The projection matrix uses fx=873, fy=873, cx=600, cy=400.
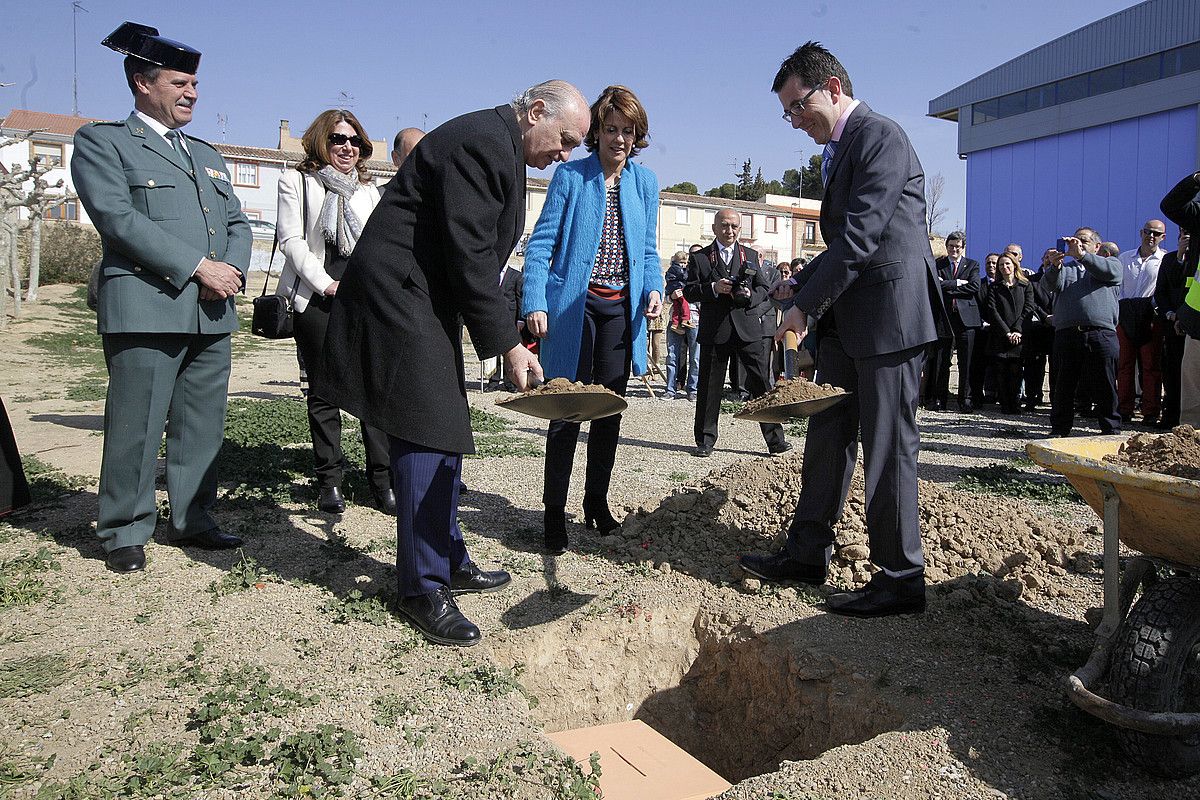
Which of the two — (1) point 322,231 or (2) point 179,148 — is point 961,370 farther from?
(2) point 179,148

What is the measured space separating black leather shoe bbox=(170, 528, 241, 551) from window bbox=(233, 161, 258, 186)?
54.8m

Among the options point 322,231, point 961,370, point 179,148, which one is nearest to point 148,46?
point 179,148

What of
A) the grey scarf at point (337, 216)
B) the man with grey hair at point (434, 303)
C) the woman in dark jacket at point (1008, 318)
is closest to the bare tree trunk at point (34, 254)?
the grey scarf at point (337, 216)

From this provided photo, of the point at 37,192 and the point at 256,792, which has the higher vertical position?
the point at 37,192

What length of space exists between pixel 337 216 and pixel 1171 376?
356 inches

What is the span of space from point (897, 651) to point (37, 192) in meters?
27.1

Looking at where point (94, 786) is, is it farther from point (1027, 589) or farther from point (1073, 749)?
point (1027, 589)

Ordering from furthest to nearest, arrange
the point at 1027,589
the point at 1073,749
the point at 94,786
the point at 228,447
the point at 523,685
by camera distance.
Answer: the point at 228,447 → the point at 1027,589 → the point at 523,685 → the point at 1073,749 → the point at 94,786

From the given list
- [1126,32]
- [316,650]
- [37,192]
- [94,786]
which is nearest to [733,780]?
[316,650]

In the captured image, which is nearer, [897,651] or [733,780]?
[897,651]

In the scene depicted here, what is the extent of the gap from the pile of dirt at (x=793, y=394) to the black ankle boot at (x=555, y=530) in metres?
1.44

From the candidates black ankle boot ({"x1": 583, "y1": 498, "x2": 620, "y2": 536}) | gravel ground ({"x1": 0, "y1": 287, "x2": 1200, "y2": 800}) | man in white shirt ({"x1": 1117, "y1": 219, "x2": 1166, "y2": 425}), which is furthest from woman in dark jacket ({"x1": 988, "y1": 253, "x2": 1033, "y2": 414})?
black ankle boot ({"x1": 583, "y1": 498, "x2": 620, "y2": 536})

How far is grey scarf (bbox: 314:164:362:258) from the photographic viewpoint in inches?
192

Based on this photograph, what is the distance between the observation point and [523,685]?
3361 millimetres
